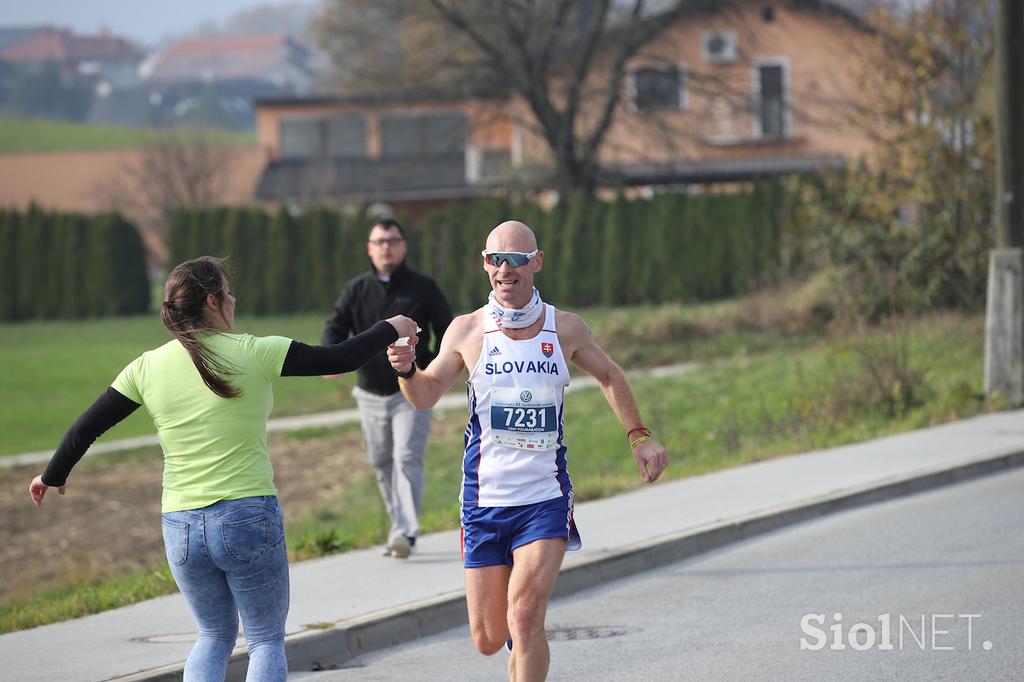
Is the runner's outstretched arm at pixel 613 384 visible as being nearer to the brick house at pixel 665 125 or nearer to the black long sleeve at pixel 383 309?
the black long sleeve at pixel 383 309

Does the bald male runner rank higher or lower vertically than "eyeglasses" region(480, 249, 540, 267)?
lower

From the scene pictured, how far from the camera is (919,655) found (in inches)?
268

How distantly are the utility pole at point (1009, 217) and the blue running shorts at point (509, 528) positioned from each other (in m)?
10.9

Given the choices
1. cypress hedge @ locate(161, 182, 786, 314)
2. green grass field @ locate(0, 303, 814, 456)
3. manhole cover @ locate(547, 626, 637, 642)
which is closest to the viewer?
manhole cover @ locate(547, 626, 637, 642)

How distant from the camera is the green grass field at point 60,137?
317 feet

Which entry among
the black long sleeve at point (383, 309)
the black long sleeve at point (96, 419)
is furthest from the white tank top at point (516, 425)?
the black long sleeve at point (383, 309)

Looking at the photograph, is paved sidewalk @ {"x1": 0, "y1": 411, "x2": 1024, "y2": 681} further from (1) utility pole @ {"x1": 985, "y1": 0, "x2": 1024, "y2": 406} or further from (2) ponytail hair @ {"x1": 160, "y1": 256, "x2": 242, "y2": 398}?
(2) ponytail hair @ {"x1": 160, "y1": 256, "x2": 242, "y2": 398}

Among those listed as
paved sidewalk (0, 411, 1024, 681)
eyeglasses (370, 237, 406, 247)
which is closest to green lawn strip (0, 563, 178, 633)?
paved sidewalk (0, 411, 1024, 681)

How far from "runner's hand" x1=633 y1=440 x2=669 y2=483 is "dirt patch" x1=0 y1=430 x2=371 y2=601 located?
6.17 metres

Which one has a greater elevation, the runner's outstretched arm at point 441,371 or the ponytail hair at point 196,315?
the ponytail hair at point 196,315

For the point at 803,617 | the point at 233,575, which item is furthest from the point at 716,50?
the point at 233,575

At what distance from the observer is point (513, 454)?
5.80m

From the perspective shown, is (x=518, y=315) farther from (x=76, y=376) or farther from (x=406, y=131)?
(x=406, y=131)

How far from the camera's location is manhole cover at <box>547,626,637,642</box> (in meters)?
7.67
